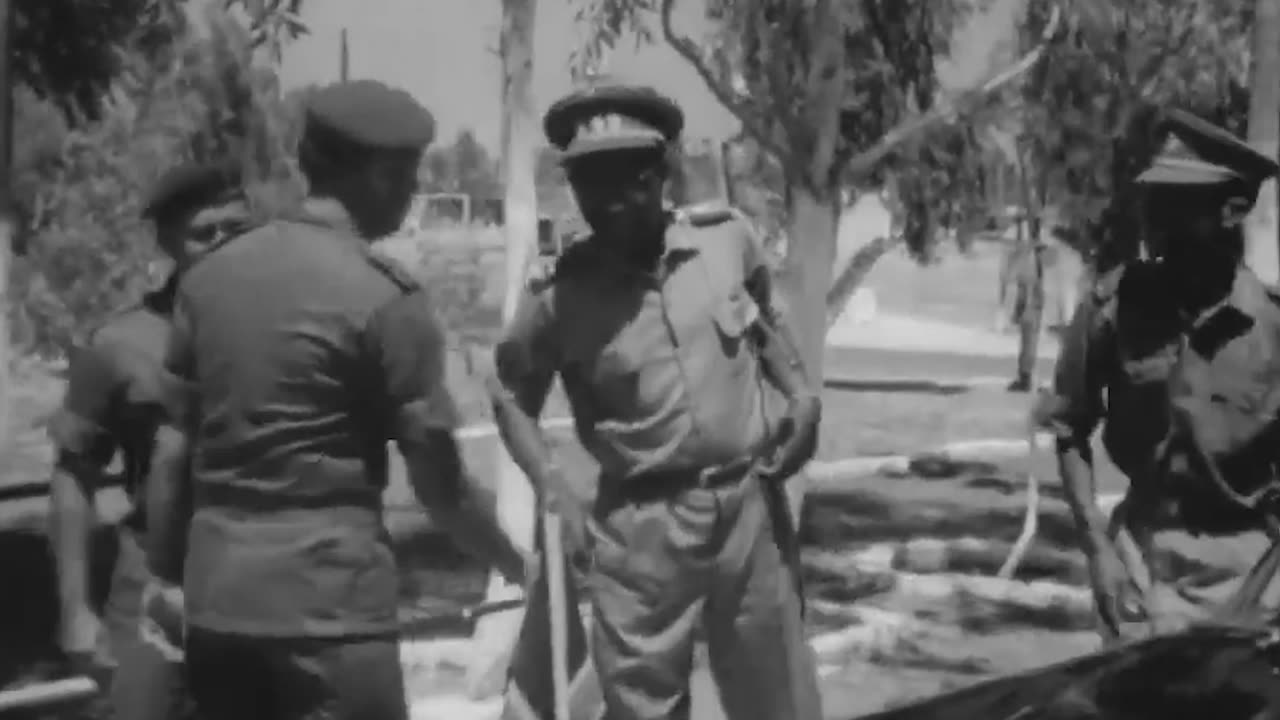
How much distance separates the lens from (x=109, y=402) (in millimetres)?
3445

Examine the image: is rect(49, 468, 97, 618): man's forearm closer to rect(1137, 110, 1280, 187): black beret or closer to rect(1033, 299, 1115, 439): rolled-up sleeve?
rect(1033, 299, 1115, 439): rolled-up sleeve

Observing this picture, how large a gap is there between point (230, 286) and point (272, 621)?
53 centimetres

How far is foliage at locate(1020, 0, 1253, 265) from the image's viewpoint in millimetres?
9273

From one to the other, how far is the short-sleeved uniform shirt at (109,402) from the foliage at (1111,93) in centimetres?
641

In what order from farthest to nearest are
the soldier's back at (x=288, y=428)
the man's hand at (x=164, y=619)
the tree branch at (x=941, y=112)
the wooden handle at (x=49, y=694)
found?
the tree branch at (x=941, y=112) → the wooden handle at (x=49, y=694) → the man's hand at (x=164, y=619) → the soldier's back at (x=288, y=428)

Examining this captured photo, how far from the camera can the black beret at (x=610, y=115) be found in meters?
3.52

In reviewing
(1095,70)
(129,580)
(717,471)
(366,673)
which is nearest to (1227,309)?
(717,471)

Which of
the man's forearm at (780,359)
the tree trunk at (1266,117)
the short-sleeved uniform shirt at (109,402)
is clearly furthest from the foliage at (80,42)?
the man's forearm at (780,359)

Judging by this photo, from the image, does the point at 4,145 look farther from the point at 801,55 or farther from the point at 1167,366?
the point at 1167,366

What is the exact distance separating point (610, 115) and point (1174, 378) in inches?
48.1

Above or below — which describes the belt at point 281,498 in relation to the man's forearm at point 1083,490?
above

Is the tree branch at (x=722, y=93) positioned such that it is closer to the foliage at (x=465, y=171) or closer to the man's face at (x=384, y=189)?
the foliage at (x=465, y=171)

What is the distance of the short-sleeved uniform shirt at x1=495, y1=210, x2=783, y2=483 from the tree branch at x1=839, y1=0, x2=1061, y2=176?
4880 mm

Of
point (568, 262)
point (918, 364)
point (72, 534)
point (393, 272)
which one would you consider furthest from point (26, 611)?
point (918, 364)
